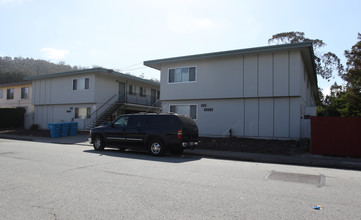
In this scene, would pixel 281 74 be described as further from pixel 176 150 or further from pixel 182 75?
pixel 176 150

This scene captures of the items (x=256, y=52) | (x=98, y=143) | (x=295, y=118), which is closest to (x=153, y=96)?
(x=256, y=52)

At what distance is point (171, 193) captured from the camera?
234 inches

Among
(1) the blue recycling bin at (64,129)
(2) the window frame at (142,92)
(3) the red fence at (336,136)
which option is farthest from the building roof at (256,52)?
(2) the window frame at (142,92)

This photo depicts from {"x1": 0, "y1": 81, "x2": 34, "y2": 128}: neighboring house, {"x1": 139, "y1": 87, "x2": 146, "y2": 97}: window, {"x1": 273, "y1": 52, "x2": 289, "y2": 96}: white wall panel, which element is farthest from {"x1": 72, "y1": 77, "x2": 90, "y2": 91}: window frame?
{"x1": 273, "y1": 52, "x2": 289, "y2": 96}: white wall panel

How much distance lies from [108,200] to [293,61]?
14395 mm

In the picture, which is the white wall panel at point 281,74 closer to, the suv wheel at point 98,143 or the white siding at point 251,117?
the white siding at point 251,117

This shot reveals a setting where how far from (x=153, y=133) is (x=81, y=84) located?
1691 cm

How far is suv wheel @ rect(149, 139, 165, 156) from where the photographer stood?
12117 mm

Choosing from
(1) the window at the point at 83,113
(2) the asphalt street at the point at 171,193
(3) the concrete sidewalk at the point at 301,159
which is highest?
(1) the window at the point at 83,113

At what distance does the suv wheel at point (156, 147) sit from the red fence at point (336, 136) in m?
6.81

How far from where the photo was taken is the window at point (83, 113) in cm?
2645

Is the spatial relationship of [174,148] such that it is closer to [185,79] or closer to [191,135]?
[191,135]

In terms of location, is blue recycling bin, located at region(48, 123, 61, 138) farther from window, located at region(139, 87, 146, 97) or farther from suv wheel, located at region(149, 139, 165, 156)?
suv wheel, located at region(149, 139, 165, 156)

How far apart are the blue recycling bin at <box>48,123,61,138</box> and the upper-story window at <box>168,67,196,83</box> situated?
9495mm
